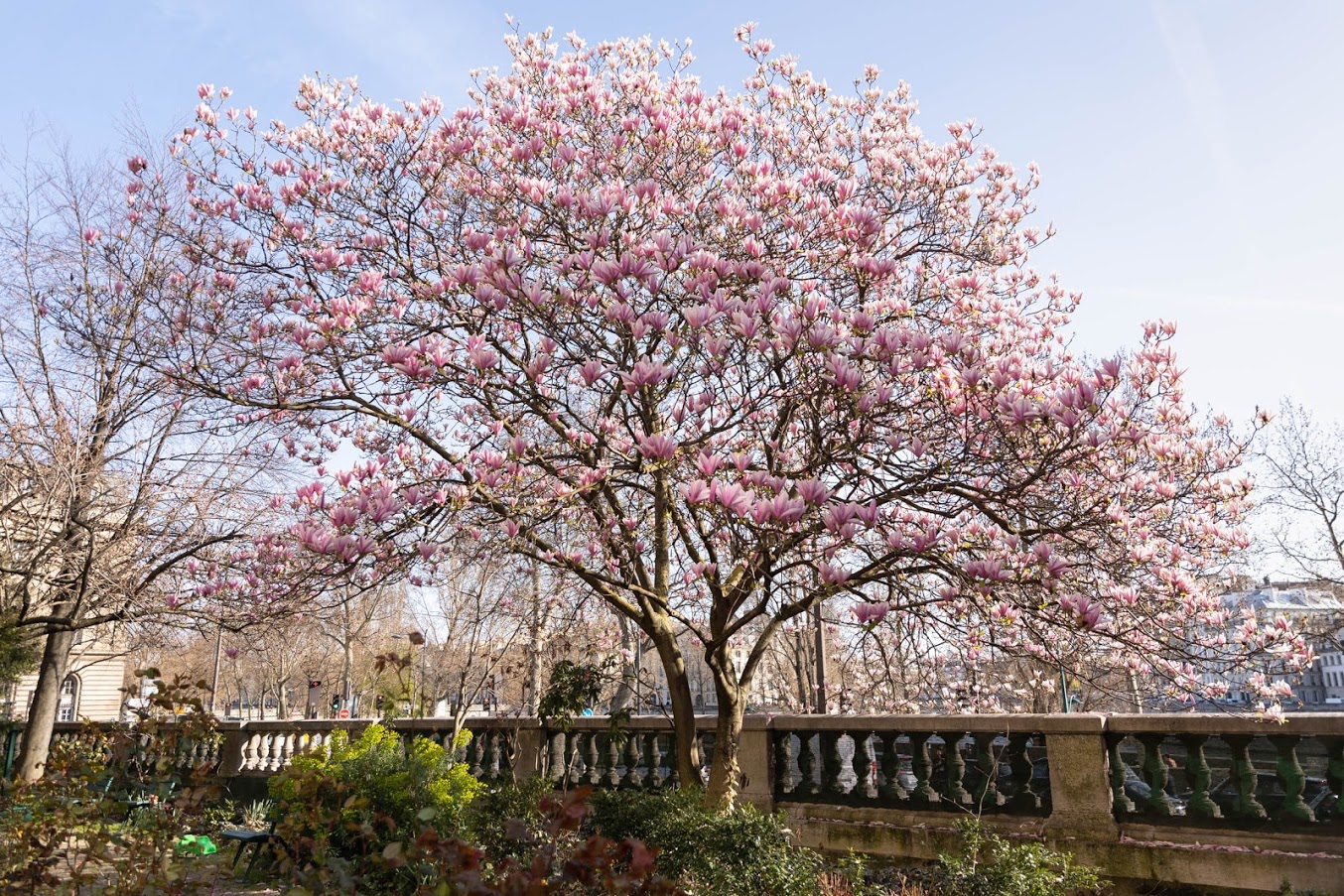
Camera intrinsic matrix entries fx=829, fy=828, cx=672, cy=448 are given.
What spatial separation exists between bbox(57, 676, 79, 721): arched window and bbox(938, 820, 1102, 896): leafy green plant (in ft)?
128

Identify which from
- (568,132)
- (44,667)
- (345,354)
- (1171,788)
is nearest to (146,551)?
(44,667)

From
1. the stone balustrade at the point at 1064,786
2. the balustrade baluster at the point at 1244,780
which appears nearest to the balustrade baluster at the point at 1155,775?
the stone balustrade at the point at 1064,786

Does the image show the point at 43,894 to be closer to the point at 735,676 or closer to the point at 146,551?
the point at 735,676

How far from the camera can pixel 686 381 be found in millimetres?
7707

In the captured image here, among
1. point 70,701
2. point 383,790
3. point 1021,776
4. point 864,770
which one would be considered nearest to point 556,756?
point 383,790

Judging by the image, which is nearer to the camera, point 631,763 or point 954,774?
point 954,774

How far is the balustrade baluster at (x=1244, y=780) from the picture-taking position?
253 inches

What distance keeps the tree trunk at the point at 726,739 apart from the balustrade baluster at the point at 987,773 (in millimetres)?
2189

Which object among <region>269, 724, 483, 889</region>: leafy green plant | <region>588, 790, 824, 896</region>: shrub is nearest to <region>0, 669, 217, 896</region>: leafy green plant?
<region>269, 724, 483, 889</region>: leafy green plant

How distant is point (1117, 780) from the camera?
7.00 m

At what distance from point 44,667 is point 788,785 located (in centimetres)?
1393

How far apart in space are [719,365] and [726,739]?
12.4 feet

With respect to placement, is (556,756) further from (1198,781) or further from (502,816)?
(1198,781)

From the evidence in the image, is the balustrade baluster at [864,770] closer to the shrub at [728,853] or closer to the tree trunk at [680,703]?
the shrub at [728,853]
